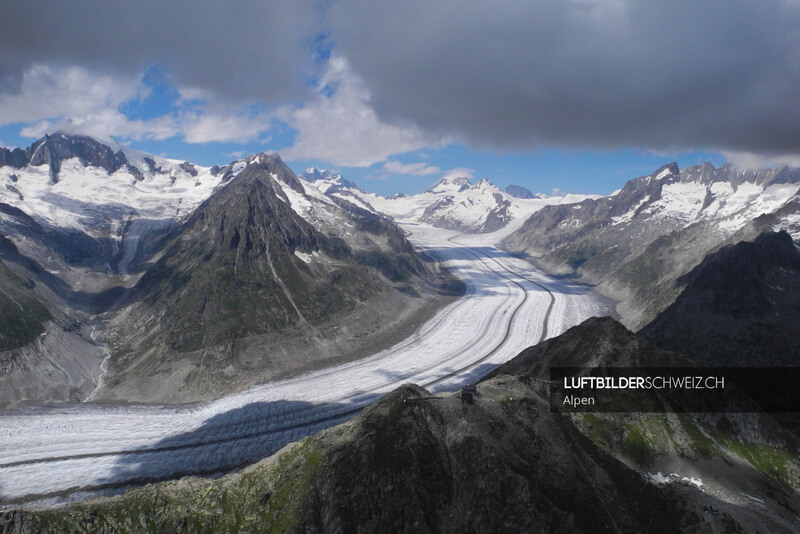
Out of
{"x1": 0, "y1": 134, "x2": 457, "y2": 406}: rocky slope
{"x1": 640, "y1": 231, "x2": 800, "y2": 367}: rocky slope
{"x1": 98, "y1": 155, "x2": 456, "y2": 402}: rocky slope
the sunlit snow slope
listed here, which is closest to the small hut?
the sunlit snow slope

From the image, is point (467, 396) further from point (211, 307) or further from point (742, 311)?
point (742, 311)

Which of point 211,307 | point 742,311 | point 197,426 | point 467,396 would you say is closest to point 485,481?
point 467,396

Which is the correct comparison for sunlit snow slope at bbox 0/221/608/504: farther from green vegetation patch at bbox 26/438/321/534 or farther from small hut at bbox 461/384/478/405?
small hut at bbox 461/384/478/405

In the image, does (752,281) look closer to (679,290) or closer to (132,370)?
(679,290)

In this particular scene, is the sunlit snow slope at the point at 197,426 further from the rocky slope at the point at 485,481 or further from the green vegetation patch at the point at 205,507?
the rocky slope at the point at 485,481

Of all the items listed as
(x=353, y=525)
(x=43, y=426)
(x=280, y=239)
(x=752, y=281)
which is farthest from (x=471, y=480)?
(x=280, y=239)

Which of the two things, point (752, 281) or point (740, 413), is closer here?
point (740, 413)

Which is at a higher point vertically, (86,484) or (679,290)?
(679,290)
